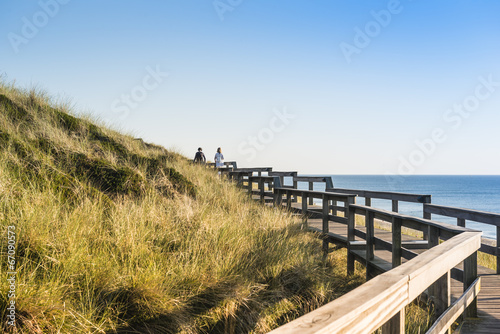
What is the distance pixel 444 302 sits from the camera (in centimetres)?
339

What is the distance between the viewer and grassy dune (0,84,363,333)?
364 centimetres

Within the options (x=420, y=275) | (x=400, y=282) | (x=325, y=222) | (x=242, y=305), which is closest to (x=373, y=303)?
(x=400, y=282)

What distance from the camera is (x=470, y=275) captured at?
4.11 metres

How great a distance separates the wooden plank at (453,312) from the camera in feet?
9.51

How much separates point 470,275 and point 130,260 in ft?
12.5

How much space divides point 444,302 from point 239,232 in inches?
124

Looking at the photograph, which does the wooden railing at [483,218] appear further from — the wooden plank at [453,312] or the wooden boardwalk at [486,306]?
the wooden plank at [453,312]

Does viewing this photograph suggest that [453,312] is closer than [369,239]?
Yes

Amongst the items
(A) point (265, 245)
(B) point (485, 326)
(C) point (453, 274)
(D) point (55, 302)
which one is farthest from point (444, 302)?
(D) point (55, 302)

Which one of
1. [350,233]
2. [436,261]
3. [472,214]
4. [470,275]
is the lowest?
Answer: [350,233]

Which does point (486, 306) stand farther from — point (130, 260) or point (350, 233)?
point (130, 260)

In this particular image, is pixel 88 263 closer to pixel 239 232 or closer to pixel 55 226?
pixel 55 226

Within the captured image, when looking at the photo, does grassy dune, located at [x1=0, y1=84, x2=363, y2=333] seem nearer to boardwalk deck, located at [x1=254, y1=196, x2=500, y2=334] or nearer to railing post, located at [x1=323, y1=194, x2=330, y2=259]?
railing post, located at [x1=323, y1=194, x2=330, y2=259]

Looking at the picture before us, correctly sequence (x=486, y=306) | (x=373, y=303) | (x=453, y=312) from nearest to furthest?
(x=373, y=303) → (x=453, y=312) → (x=486, y=306)
